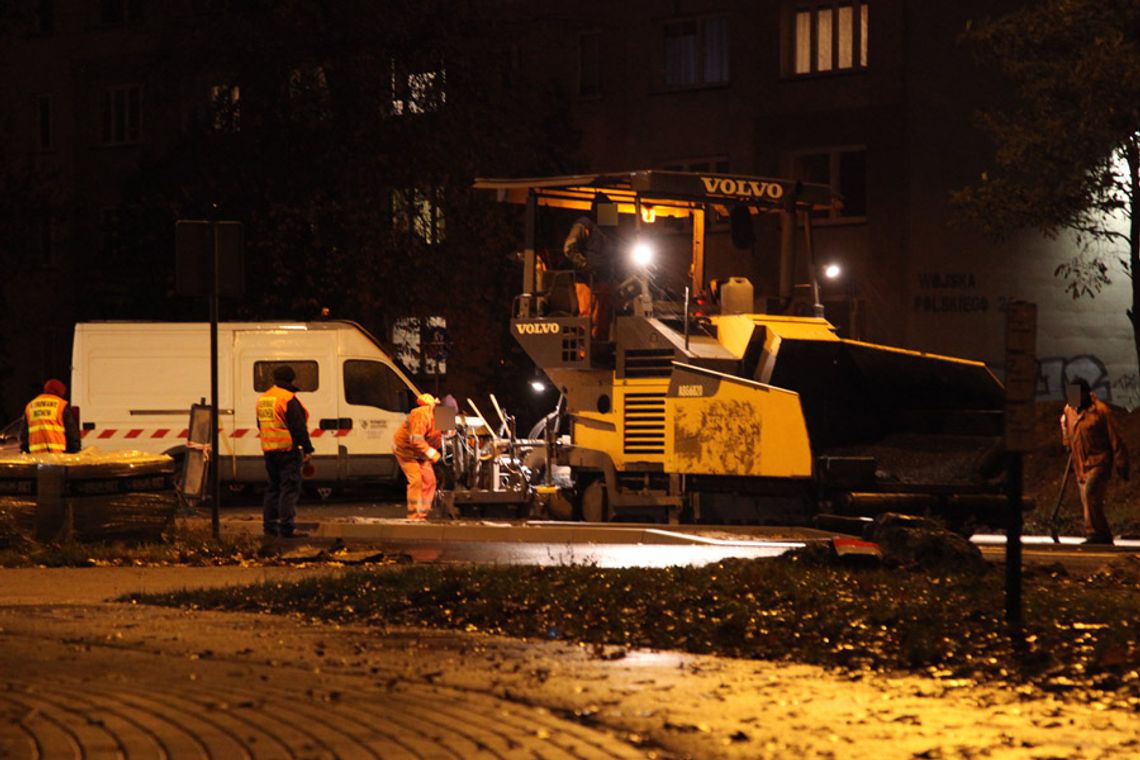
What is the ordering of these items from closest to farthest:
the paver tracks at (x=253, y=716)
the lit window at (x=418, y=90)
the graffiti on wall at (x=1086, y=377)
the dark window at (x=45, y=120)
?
the paver tracks at (x=253, y=716) → the lit window at (x=418, y=90) → the graffiti on wall at (x=1086, y=377) → the dark window at (x=45, y=120)

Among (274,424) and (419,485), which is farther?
(419,485)

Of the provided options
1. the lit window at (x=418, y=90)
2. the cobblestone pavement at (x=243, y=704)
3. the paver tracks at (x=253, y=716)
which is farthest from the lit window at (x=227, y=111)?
the paver tracks at (x=253, y=716)

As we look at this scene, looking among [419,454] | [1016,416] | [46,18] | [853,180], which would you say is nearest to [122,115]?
[46,18]

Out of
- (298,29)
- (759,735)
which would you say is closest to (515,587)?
(759,735)

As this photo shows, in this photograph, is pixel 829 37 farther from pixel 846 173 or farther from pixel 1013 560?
pixel 1013 560

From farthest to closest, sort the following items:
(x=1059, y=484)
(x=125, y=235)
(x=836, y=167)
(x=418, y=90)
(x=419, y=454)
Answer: (x=125, y=235) → (x=836, y=167) → (x=418, y=90) → (x=1059, y=484) → (x=419, y=454)

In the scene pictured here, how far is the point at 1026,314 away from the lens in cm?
1038

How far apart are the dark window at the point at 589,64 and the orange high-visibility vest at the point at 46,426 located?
22.2 metres

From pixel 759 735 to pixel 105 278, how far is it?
110 feet

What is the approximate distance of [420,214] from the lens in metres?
35.5

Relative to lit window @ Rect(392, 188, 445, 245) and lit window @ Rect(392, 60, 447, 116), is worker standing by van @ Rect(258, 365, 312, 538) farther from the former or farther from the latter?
lit window @ Rect(392, 60, 447, 116)

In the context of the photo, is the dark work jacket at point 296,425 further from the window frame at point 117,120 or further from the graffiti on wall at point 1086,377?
the window frame at point 117,120

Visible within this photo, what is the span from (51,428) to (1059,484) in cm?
1401

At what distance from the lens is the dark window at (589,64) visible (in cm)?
3975
